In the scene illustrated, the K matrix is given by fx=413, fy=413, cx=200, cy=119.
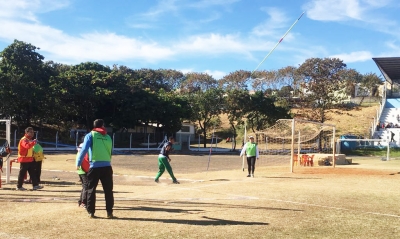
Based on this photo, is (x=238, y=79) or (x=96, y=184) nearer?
(x=96, y=184)

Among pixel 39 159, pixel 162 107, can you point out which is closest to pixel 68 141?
pixel 162 107

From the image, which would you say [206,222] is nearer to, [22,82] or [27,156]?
[27,156]

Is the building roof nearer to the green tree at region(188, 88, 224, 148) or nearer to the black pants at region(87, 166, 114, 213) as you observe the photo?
the green tree at region(188, 88, 224, 148)

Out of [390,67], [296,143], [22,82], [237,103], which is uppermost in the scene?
[390,67]

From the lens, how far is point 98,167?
24.7 ft

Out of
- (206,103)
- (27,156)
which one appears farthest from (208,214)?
(206,103)

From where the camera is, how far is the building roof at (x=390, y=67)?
165 feet

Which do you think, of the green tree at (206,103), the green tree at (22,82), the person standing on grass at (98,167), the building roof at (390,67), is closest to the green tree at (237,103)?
the green tree at (206,103)

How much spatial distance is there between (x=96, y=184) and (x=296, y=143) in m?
29.2

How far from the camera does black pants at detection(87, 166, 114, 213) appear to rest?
24.1 feet

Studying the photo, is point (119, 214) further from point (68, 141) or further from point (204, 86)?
point (204, 86)

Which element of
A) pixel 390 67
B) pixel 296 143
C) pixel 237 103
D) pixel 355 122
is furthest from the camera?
pixel 355 122

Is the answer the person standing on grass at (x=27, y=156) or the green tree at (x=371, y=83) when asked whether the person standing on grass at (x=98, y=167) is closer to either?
the person standing on grass at (x=27, y=156)

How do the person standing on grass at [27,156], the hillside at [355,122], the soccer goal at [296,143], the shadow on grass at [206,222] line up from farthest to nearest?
the hillside at [355,122] < the soccer goal at [296,143] < the person standing on grass at [27,156] < the shadow on grass at [206,222]
